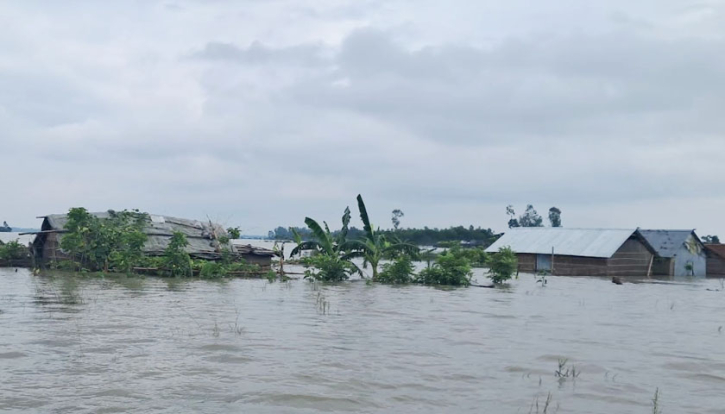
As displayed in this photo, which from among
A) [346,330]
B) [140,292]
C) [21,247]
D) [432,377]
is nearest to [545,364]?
[432,377]

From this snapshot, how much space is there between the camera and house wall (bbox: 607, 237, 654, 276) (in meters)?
31.2

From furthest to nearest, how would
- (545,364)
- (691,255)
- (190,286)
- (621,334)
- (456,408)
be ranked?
(691,255) < (190,286) < (621,334) < (545,364) < (456,408)

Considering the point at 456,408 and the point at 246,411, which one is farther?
the point at 456,408

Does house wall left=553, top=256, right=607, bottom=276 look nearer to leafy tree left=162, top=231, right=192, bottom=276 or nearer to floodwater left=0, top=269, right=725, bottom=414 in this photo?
floodwater left=0, top=269, right=725, bottom=414

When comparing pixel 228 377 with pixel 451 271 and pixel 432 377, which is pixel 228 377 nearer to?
pixel 432 377

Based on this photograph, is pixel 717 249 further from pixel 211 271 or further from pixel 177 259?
pixel 177 259

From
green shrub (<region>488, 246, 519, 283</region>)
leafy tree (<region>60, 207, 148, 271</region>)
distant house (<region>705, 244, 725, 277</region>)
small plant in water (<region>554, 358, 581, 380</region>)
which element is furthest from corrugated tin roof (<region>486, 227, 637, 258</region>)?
small plant in water (<region>554, 358, 581, 380</region>)

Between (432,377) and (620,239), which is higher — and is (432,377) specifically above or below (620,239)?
below

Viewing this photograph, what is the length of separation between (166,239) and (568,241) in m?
19.3

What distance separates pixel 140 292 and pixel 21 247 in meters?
11.5

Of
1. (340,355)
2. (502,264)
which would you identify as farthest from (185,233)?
(340,355)

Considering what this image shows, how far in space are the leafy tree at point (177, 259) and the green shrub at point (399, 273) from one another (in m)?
6.23

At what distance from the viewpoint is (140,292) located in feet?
53.6

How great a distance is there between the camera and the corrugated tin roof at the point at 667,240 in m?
34.7
